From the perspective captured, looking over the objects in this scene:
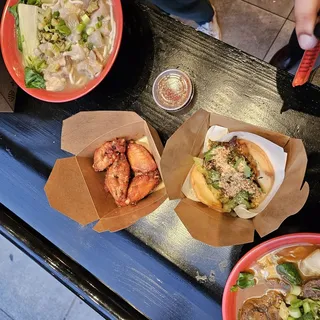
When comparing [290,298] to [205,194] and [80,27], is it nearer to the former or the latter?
[205,194]

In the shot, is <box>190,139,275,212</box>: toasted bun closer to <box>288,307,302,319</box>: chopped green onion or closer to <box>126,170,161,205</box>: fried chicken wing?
<box>126,170,161,205</box>: fried chicken wing

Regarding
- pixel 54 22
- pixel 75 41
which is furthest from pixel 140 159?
pixel 54 22

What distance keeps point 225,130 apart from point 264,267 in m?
0.55

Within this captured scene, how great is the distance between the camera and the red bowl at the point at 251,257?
1.69 metres

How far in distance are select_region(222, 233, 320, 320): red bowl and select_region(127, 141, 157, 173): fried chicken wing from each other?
0.52 m

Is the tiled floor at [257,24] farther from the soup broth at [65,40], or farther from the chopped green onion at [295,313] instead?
the chopped green onion at [295,313]

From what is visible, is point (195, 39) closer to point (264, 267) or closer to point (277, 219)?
point (277, 219)

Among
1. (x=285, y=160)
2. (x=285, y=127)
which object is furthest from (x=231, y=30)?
(x=285, y=160)

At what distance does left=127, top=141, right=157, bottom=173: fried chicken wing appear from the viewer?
1925mm

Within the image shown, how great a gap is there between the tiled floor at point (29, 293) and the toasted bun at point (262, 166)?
1.97m

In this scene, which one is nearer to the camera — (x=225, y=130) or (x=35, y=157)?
(x=225, y=130)

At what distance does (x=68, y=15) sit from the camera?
2035 millimetres

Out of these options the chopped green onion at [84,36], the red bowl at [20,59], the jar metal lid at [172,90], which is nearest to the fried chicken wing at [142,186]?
the jar metal lid at [172,90]

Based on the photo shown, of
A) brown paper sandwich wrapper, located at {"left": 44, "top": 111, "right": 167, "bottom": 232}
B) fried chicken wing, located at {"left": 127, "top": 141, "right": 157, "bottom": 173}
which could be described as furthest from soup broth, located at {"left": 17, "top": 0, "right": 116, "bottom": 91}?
fried chicken wing, located at {"left": 127, "top": 141, "right": 157, "bottom": 173}
